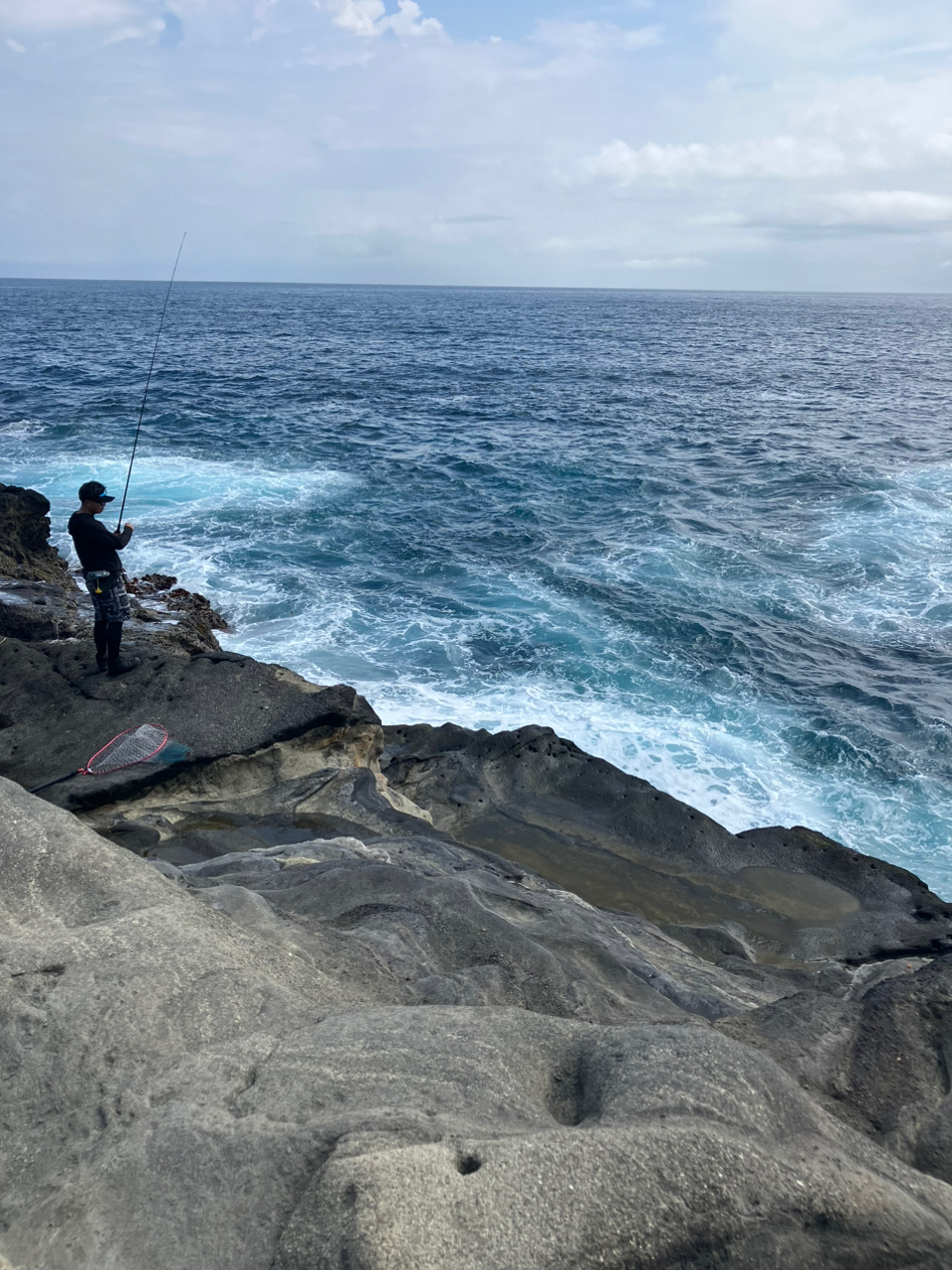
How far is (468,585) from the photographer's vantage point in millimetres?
15656

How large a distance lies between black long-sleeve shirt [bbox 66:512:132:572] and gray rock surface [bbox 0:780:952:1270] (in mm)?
3669

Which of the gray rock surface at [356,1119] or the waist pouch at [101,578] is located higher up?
the waist pouch at [101,578]

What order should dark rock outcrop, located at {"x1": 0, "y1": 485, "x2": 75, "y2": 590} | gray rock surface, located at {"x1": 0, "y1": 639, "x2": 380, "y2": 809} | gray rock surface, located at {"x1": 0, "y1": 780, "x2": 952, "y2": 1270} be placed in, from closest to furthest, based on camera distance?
gray rock surface, located at {"x1": 0, "y1": 780, "x2": 952, "y2": 1270}
gray rock surface, located at {"x1": 0, "y1": 639, "x2": 380, "y2": 809}
dark rock outcrop, located at {"x1": 0, "y1": 485, "x2": 75, "y2": 590}

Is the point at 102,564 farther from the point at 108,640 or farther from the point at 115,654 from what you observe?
the point at 115,654

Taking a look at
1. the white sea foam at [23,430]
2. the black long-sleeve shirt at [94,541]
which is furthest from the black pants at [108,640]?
the white sea foam at [23,430]

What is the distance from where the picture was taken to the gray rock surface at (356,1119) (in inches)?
92.8

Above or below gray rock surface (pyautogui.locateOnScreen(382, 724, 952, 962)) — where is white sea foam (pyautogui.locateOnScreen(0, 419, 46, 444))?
above

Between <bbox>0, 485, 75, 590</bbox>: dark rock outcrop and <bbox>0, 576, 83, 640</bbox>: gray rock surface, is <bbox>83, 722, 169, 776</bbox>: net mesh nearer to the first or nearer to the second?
<bbox>0, 576, 83, 640</bbox>: gray rock surface

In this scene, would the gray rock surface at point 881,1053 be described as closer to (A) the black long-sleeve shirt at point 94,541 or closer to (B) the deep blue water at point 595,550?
(B) the deep blue water at point 595,550

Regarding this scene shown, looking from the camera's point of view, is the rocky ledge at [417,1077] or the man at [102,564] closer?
the rocky ledge at [417,1077]

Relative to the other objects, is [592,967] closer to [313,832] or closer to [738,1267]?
[738,1267]

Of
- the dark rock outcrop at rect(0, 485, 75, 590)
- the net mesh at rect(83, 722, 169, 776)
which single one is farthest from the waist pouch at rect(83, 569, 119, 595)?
the dark rock outcrop at rect(0, 485, 75, 590)

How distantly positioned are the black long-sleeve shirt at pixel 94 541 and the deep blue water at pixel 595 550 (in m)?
4.67

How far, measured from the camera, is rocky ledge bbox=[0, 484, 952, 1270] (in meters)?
2.38
